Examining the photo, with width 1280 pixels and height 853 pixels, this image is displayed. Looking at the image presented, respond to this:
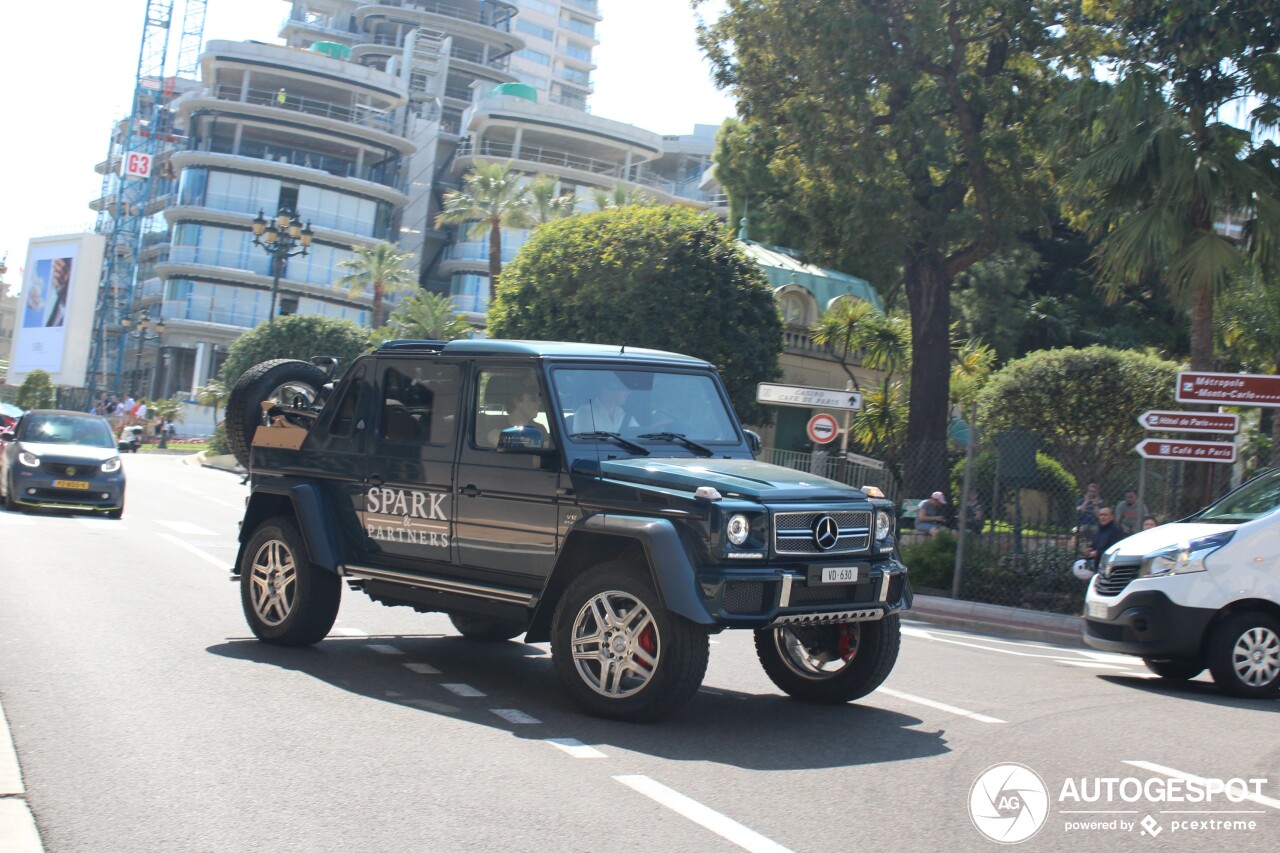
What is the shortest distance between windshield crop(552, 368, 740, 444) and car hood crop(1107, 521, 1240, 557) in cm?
427

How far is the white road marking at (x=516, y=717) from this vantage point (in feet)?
24.2

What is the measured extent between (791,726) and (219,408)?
62.6 m

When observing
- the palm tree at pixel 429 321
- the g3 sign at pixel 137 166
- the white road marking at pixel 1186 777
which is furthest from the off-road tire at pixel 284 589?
the g3 sign at pixel 137 166

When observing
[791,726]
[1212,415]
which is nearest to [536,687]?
[791,726]

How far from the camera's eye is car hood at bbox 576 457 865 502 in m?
7.30

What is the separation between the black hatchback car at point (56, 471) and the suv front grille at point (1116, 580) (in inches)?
605

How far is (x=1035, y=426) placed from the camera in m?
26.8

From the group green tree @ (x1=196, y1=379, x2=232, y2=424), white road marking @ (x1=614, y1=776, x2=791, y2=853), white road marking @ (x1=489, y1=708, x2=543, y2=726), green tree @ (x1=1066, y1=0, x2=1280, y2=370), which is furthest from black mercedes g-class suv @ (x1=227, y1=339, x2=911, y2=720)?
green tree @ (x1=196, y1=379, x2=232, y2=424)

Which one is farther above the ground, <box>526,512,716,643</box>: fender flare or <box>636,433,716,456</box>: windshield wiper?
<box>636,433,716,456</box>: windshield wiper

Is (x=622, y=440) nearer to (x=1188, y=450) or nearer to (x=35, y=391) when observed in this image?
(x=1188, y=450)

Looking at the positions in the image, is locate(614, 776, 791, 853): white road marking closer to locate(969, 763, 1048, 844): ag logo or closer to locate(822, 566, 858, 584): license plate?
locate(969, 763, 1048, 844): ag logo

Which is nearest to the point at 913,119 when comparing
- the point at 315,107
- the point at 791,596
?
the point at 791,596

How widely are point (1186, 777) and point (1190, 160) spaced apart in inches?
504

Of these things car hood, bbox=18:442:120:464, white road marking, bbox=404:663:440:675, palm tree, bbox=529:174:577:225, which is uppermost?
palm tree, bbox=529:174:577:225
